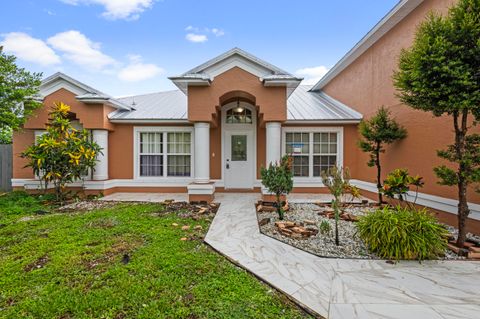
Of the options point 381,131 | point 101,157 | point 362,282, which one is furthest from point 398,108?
point 101,157

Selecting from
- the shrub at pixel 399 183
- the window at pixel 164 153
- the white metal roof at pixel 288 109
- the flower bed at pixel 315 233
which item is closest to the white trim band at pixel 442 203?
the flower bed at pixel 315 233

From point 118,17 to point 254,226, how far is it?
1247cm

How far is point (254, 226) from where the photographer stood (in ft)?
18.4

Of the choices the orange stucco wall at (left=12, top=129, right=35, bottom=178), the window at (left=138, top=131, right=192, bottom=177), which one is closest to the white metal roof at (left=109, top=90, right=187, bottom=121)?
the window at (left=138, top=131, right=192, bottom=177)

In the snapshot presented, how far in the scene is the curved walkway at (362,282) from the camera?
8.75 feet

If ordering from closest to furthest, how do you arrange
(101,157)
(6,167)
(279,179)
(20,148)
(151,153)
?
1. (279,179)
2. (101,157)
3. (20,148)
4. (151,153)
5. (6,167)

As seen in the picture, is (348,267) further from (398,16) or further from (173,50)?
(173,50)

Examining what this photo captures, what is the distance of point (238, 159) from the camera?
991cm

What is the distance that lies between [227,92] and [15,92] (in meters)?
7.30

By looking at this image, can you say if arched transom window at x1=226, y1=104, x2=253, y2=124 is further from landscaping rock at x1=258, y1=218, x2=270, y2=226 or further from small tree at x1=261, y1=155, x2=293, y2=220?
landscaping rock at x1=258, y1=218, x2=270, y2=226

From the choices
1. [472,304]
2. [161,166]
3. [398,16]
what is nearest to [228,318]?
[472,304]

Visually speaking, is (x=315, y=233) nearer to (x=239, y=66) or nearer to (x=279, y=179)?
(x=279, y=179)

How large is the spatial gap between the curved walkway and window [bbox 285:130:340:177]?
5600 millimetres

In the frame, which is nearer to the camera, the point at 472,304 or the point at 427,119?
the point at 472,304
